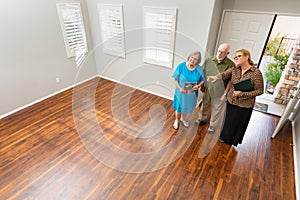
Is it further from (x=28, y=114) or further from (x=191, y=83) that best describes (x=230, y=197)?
(x=28, y=114)

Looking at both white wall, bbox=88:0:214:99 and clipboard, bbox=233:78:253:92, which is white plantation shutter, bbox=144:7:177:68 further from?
clipboard, bbox=233:78:253:92

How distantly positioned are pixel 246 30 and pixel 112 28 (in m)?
2.54

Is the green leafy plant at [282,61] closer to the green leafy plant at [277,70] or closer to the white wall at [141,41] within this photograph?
the green leafy plant at [277,70]

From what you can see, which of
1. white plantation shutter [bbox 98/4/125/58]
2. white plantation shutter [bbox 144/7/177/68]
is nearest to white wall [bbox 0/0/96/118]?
white plantation shutter [bbox 98/4/125/58]

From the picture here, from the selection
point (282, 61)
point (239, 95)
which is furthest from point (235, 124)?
point (282, 61)

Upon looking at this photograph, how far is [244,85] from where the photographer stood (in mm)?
1773

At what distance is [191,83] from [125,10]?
208 cm

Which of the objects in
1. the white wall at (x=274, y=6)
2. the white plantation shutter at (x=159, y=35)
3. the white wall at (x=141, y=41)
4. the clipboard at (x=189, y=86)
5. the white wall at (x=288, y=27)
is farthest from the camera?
the white wall at (x=288, y=27)

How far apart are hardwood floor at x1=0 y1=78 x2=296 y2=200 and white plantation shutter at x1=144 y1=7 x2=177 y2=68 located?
103 centimetres

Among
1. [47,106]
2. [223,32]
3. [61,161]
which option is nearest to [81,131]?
[61,161]

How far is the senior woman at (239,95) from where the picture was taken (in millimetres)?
1721

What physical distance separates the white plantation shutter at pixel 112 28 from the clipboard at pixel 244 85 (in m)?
2.55

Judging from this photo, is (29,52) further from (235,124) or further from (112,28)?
(235,124)

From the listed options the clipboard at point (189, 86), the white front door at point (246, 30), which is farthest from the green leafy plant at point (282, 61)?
the clipboard at point (189, 86)
